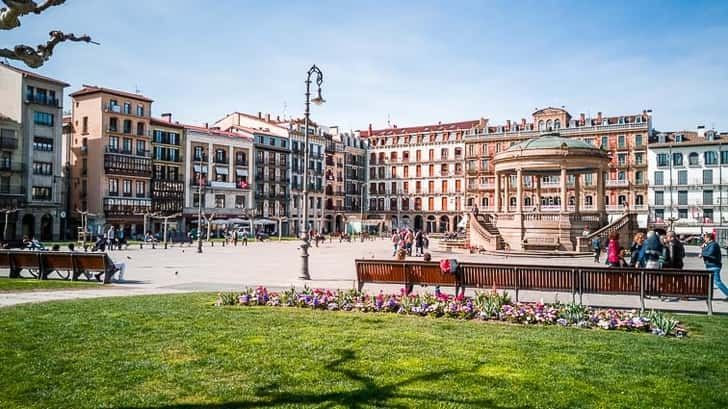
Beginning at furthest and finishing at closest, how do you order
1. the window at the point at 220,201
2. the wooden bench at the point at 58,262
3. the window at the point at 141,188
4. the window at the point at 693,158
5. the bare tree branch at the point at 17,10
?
the window at the point at 220,201 < the window at the point at 693,158 < the window at the point at 141,188 < the wooden bench at the point at 58,262 < the bare tree branch at the point at 17,10

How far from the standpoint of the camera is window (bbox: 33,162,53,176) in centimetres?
5300

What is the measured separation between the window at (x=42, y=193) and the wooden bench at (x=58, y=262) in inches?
1580

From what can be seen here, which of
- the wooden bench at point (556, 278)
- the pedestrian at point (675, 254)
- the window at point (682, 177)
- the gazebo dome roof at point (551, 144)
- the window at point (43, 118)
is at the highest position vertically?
the window at point (43, 118)

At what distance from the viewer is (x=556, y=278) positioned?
12406 mm

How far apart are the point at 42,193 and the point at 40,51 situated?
180 ft

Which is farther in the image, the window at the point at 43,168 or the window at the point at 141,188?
Answer: the window at the point at 141,188

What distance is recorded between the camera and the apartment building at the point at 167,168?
6569 centimetres

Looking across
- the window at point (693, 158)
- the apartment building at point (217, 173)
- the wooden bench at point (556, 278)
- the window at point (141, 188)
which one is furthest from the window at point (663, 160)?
the wooden bench at point (556, 278)

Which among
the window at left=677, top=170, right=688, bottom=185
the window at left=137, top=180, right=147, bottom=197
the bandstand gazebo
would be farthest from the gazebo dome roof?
the window at left=137, top=180, right=147, bottom=197

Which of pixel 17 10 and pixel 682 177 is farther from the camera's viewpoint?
pixel 682 177

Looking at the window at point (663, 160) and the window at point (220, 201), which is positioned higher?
the window at point (663, 160)

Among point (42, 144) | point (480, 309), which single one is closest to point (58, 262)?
point (480, 309)

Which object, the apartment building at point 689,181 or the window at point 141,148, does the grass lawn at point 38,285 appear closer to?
the window at point 141,148

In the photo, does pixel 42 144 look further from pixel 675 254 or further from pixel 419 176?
pixel 675 254
